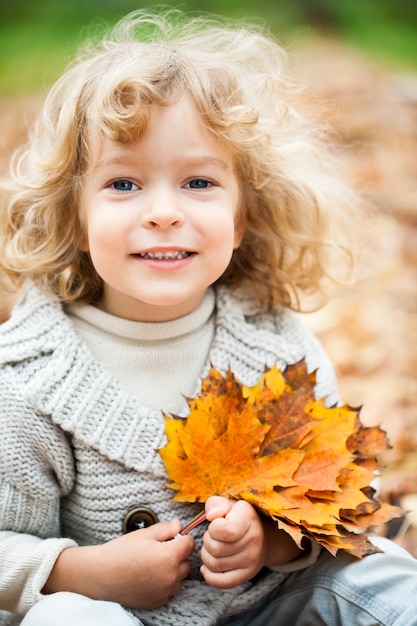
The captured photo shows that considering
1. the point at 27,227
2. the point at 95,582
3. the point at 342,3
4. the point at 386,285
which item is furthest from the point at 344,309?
the point at 342,3

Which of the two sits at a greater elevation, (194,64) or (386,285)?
(194,64)

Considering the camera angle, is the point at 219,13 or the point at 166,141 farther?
the point at 219,13

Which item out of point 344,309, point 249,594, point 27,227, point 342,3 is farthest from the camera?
point 342,3

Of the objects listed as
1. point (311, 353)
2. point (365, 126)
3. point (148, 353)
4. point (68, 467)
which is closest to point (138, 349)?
point (148, 353)

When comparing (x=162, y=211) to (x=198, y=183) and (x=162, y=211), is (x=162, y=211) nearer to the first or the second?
(x=162, y=211)

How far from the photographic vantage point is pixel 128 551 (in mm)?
1319

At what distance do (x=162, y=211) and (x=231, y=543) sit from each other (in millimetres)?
569

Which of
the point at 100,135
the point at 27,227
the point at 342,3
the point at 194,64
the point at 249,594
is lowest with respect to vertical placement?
the point at 249,594

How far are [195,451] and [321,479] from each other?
8.8 inches

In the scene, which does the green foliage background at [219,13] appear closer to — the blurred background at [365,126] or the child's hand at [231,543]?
the blurred background at [365,126]

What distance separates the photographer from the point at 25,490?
4.46ft

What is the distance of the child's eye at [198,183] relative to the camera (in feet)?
4.52

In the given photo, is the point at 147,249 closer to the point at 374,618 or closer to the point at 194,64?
the point at 194,64

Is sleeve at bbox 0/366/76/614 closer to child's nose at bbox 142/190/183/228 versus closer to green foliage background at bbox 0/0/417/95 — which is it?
child's nose at bbox 142/190/183/228
